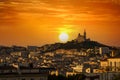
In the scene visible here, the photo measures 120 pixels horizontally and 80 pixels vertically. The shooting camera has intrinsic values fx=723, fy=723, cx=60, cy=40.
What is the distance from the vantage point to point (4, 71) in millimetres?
59156

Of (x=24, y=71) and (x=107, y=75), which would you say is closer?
(x=24, y=71)

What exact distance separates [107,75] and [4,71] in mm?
37060

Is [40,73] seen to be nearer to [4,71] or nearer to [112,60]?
[4,71]

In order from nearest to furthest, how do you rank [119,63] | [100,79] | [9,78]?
[9,78]
[100,79]
[119,63]

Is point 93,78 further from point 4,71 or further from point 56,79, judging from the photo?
point 4,71

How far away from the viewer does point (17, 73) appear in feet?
190

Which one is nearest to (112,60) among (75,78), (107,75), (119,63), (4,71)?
(119,63)

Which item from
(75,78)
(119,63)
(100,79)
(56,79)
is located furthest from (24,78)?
(119,63)

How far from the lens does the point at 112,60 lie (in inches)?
5340

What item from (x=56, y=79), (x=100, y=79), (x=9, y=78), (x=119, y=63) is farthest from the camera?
(x=119, y=63)

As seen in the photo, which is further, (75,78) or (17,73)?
(75,78)

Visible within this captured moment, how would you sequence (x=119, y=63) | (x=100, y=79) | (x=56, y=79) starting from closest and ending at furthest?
(x=56, y=79)
(x=100, y=79)
(x=119, y=63)

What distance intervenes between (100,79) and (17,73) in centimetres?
3523

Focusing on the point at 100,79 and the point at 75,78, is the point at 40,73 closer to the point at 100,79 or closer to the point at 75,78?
the point at 75,78
